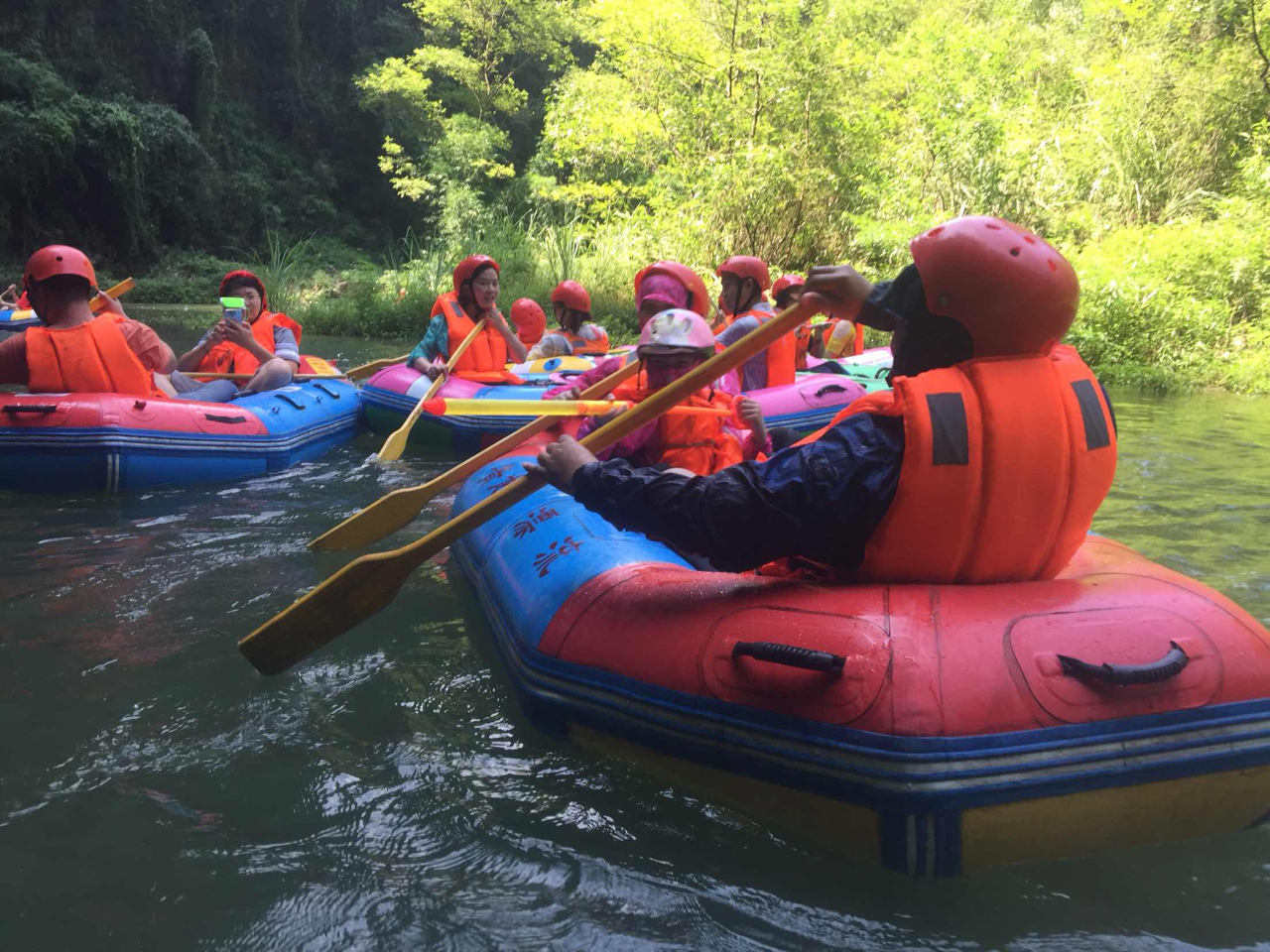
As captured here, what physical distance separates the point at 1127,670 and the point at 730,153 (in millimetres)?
13284

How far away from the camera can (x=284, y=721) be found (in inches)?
101

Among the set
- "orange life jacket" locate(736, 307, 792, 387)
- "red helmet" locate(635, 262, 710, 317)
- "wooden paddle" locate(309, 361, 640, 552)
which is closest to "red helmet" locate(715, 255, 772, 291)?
"orange life jacket" locate(736, 307, 792, 387)

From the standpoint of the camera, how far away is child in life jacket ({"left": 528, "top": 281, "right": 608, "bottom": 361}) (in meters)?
7.53

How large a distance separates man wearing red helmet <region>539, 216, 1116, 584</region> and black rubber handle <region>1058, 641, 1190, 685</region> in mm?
290

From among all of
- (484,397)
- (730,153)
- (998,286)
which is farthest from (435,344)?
(730,153)

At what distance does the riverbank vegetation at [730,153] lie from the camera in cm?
1138

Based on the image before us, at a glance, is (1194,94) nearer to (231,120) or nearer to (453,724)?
(453,724)

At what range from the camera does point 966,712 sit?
1779 mm

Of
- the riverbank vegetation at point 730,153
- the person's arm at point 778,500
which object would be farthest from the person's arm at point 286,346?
the riverbank vegetation at point 730,153

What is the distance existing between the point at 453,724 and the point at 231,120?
92.7 ft

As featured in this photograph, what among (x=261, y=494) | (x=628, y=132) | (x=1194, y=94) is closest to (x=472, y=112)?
(x=628, y=132)

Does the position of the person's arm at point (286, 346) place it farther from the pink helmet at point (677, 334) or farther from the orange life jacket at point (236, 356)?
the pink helmet at point (677, 334)

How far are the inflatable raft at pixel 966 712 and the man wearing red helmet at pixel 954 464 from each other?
0.10m

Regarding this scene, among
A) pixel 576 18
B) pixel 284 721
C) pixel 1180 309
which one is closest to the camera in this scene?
pixel 284 721
